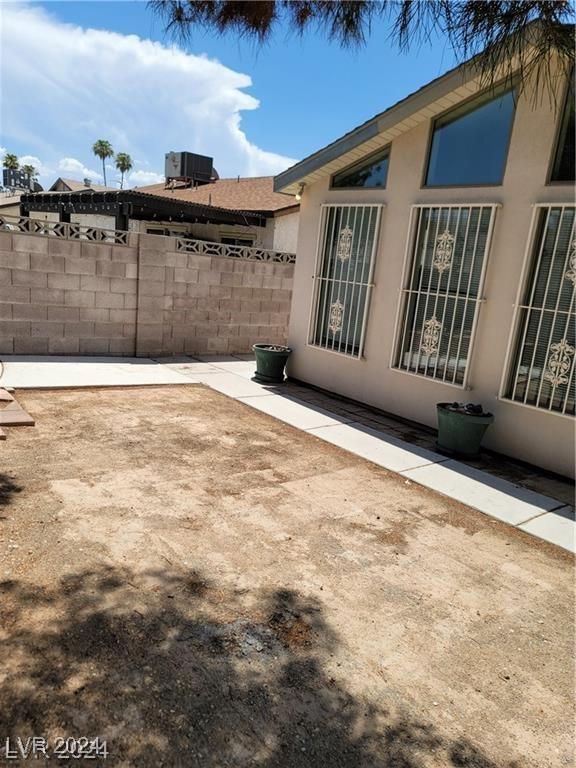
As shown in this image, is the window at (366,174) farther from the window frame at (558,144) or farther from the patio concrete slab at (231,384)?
the patio concrete slab at (231,384)

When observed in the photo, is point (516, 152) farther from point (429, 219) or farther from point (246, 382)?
point (246, 382)

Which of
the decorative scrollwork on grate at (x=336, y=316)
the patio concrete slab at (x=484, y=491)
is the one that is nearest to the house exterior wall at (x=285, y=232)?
the decorative scrollwork on grate at (x=336, y=316)

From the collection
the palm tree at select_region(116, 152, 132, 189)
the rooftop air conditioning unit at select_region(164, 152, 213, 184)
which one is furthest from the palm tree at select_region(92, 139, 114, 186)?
the rooftop air conditioning unit at select_region(164, 152, 213, 184)

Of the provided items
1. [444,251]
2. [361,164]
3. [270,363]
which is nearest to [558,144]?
[444,251]

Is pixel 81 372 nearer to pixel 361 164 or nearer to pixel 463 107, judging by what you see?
pixel 361 164

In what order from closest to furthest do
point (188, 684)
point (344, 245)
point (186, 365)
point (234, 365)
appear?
point (188, 684), point (344, 245), point (186, 365), point (234, 365)

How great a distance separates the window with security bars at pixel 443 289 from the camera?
601 centimetres

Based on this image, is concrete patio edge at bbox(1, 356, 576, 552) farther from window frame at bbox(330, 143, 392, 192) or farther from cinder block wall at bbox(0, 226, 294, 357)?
window frame at bbox(330, 143, 392, 192)

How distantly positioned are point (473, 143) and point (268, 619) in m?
5.75

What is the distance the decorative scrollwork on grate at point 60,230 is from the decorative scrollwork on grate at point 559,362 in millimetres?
6734

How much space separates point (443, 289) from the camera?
6.40 meters

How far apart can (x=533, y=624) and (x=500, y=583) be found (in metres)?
0.40

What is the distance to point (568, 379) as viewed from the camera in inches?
206

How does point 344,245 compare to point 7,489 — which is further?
point 344,245
